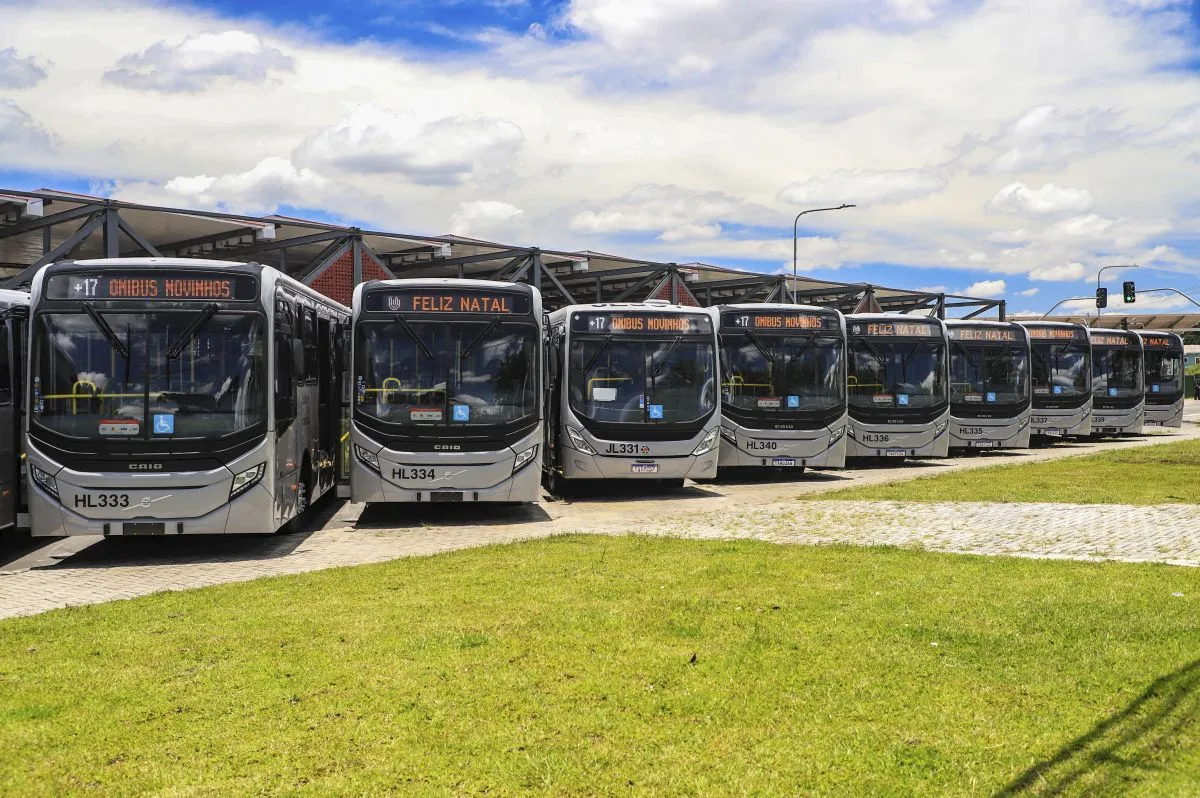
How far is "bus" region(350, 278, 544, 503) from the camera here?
14.6 meters

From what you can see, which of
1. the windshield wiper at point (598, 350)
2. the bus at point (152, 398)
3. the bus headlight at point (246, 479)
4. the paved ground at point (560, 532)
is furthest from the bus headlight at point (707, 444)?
the bus headlight at point (246, 479)

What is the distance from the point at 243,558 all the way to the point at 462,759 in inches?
308

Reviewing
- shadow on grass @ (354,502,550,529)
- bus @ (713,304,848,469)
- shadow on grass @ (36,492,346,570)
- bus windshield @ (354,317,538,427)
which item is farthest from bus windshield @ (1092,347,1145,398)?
shadow on grass @ (36,492,346,570)

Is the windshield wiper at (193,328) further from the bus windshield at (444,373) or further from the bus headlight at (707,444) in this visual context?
the bus headlight at (707,444)

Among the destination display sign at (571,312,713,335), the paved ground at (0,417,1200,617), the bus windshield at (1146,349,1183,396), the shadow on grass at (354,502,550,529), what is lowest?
the shadow on grass at (354,502,550,529)

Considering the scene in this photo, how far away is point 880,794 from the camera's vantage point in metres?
4.82

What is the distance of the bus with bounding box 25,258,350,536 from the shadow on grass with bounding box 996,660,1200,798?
8.93 meters

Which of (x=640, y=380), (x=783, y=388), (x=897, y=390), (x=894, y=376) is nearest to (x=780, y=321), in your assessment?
(x=783, y=388)

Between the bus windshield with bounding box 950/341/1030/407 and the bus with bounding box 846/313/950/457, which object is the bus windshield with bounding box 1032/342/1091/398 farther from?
the bus with bounding box 846/313/950/457

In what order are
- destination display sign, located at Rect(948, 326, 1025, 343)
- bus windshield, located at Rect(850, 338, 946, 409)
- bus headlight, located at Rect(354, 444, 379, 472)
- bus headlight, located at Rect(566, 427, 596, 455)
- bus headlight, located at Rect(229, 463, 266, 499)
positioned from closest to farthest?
1. bus headlight, located at Rect(229, 463, 266, 499)
2. bus headlight, located at Rect(354, 444, 379, 472)
3. bus headlight, located at Rect(566, 427, 596, 455)
4. bus windshield, located at Rect(850, 338, 946, 409)
5. destination display sign, located at Rect(948, 326, 1025, 343)

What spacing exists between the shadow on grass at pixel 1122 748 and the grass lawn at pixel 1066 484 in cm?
1052

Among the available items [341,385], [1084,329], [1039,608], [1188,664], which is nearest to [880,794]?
[1188,664]

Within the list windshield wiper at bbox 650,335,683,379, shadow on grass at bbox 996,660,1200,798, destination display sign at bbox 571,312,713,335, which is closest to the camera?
shadow on grass at bbox 996,660,1200,798

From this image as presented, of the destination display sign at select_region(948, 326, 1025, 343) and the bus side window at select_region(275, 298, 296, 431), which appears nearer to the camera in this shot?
the bus side window at select_region(275, 298, 296, 431)
